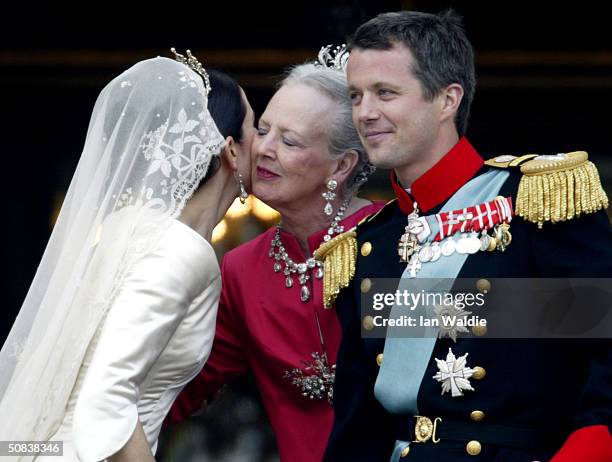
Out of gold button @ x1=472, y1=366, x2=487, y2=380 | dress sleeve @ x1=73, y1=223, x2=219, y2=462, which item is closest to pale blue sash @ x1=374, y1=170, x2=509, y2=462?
gold button @ x1=472, y1=366, x2=487, y2=380

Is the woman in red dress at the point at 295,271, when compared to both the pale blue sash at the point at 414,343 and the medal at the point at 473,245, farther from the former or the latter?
the medal at the point at 473,245

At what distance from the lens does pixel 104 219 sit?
3.25 metres

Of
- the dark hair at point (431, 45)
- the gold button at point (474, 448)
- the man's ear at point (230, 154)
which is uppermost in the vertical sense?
the dark hair at point (431, 45)

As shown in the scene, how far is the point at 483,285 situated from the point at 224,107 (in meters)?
0.86

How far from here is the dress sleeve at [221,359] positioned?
377 cm

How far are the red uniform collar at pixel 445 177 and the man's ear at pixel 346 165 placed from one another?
0.59 meters

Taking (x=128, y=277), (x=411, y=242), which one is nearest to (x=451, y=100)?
(x=411, y=242)

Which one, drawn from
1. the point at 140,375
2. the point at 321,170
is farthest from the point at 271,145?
the point at 140,375

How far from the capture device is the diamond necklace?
12.1ft

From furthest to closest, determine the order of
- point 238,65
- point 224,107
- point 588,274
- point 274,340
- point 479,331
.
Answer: point 238,65 < point 274,340 < point 224,107 < point 479,331 < point 588,274

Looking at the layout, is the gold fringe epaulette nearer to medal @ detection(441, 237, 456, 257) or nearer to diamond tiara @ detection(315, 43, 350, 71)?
medal @ detection(441, 237, 456, 257)

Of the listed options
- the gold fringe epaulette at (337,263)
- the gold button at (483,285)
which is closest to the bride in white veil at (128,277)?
the gold fringe epaulette at (337,263)

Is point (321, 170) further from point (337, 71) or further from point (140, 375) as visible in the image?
point (140, 375)

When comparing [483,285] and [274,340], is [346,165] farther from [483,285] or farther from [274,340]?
[483,285]
